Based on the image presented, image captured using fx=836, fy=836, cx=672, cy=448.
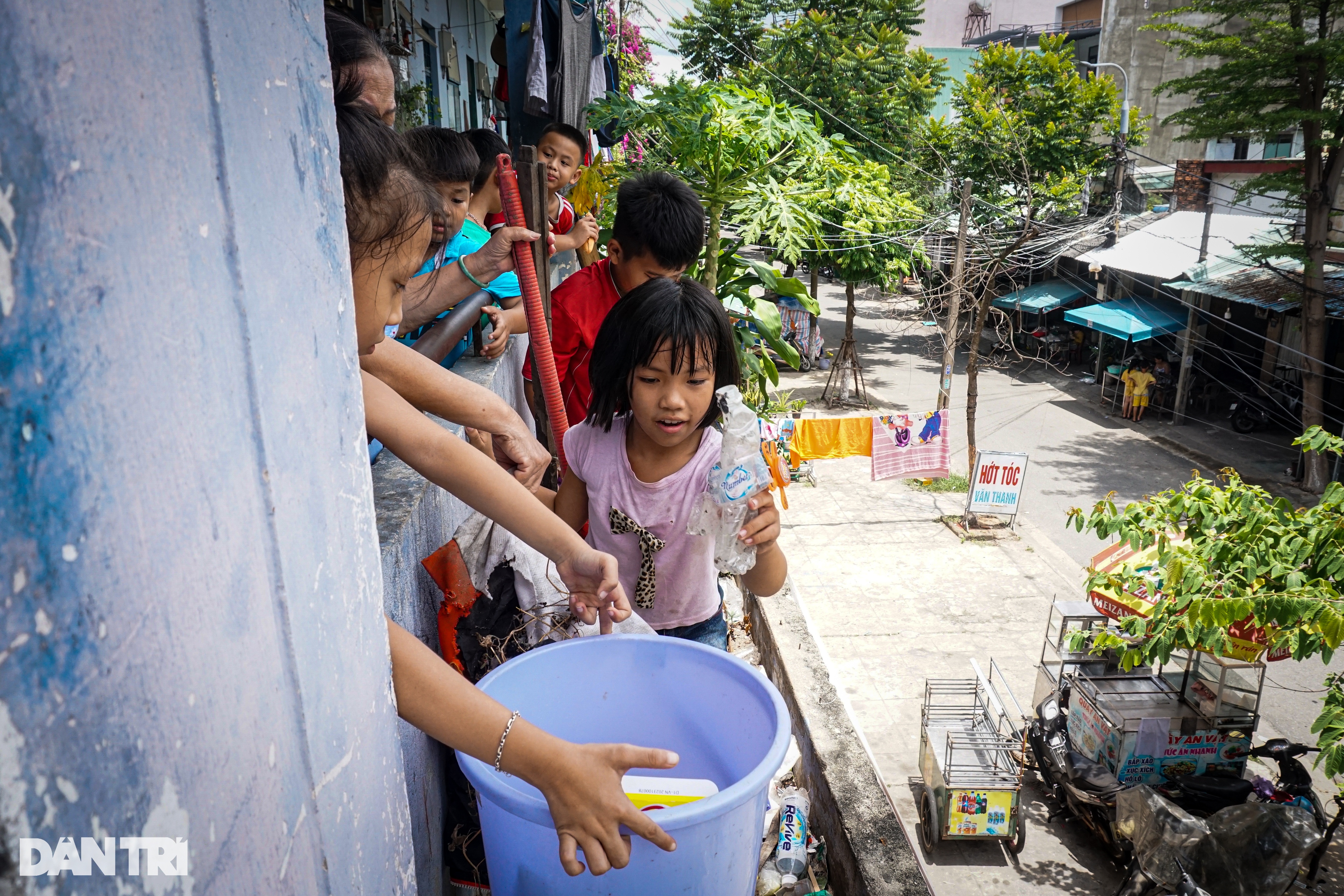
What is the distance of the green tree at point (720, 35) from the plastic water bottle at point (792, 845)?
1932cm

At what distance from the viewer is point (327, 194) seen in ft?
2.52

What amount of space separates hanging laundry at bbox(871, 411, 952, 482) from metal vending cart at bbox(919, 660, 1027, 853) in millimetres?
5363

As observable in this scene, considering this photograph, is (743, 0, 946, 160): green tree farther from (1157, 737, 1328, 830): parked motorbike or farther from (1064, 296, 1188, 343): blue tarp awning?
(1157, 737, 1328, 830): parked motorbike

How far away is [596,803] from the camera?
1029mm

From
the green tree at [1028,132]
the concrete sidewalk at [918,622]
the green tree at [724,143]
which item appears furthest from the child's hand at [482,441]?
the green tree at [1028,132]

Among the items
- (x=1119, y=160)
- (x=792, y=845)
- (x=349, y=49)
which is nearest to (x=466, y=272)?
(x=349, y=49)

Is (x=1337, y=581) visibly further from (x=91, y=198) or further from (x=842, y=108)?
(x=842, y=108)

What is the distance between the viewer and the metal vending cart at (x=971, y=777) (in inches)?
220

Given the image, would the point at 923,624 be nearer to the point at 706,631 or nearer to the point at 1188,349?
the point at 706,631

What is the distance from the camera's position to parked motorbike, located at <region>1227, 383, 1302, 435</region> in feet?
46.9

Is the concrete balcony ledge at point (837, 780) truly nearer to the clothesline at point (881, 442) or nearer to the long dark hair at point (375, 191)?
the long dark hair at point (375, 191)

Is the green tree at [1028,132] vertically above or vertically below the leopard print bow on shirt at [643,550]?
above

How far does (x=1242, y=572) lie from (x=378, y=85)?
13.3 feet

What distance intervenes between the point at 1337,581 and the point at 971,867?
3.35 meters
